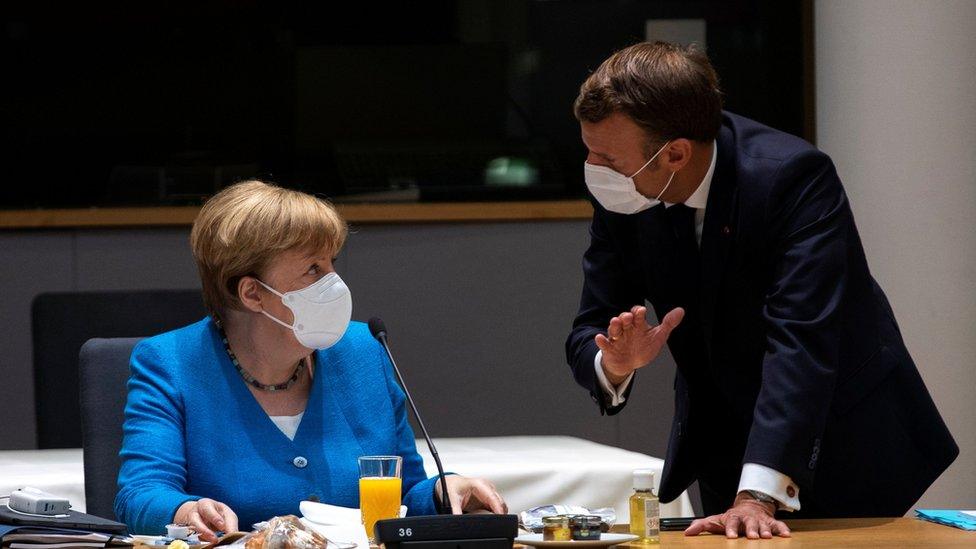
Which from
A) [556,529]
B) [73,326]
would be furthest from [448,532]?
[73,326]

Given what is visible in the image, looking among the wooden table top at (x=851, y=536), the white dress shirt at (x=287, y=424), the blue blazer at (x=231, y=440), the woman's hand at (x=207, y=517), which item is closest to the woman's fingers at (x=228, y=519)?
the woman's hand at (x=207, y=517)

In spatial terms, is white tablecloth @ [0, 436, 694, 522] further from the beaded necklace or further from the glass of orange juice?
the glass of orange juice

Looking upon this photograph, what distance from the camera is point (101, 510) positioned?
212cm

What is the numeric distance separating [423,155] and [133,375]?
2579 mm

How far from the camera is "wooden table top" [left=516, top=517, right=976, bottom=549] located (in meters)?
1.74

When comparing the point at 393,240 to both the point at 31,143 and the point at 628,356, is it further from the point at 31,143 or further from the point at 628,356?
the point at 628,356

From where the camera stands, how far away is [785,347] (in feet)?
6.34

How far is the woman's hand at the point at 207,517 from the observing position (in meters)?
1.77

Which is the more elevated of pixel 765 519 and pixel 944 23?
pixel 944 23


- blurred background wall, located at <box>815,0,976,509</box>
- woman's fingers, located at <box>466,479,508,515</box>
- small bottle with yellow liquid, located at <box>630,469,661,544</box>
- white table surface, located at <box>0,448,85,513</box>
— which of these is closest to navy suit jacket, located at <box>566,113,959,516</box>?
small bottle with yellow liquid, located at <box>630,469,661,544</box>

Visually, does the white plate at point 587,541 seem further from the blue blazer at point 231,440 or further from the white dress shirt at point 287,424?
the white dress shirt at point 287,424

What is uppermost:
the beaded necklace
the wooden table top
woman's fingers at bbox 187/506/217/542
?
the beaded necklace

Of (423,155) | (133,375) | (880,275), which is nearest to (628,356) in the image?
(133,375)

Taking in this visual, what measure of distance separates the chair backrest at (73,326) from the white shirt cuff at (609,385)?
1110mm
